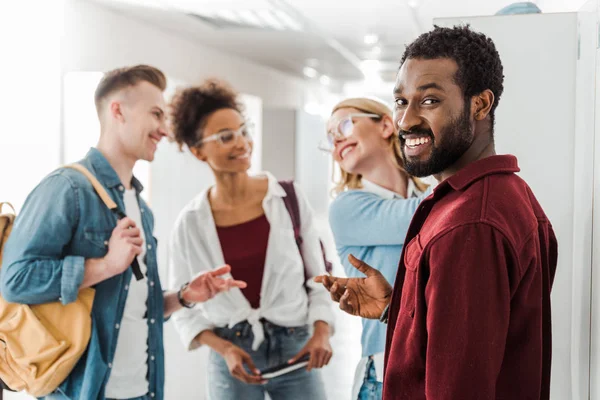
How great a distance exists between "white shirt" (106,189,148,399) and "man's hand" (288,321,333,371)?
72 cm

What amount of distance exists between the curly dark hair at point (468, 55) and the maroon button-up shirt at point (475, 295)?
0.47 feet

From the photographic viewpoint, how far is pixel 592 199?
1.70 metres

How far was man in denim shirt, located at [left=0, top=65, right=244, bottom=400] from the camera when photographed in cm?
243

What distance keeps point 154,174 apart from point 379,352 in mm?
2062

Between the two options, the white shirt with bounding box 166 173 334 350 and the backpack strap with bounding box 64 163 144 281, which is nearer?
the backpack strap with bounding box 64 163 144 281

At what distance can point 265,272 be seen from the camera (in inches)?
125

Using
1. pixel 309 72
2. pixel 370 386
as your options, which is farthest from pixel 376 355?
pixel 309 72

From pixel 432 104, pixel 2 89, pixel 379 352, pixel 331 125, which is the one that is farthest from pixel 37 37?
pixel 432 104

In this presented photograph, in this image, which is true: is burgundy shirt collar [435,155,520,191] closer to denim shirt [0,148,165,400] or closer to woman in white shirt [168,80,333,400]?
denim shirt [0,148,165,400]

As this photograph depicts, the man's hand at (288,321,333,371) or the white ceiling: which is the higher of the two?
the white ceiling

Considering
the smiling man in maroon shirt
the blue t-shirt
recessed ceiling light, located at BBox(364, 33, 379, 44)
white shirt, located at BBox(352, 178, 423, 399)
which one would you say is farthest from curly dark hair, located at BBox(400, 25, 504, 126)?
recessed ceiling light, located at BBox(364, 33, 379, 44)

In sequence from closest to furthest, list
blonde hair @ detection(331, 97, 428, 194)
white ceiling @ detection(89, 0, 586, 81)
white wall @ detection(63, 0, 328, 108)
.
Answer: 1. blonde hair @ detection(331, 97, 428, 194)
2. white wall @ detection(63, 0, 328, 108)
3. white ceiling @ detection(89, 0, 586, 81)

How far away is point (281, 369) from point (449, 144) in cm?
203

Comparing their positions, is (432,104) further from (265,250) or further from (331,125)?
(265,250)
